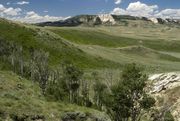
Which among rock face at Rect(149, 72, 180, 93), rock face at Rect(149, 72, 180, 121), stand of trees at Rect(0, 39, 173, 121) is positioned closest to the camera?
stand of trees at Rect(0, 39, 173, 121)

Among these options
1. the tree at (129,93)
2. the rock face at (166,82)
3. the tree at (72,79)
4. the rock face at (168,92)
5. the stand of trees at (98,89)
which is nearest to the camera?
the tree at (129,93)

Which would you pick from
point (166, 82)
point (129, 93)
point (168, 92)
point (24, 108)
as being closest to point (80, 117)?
point (24, 108)

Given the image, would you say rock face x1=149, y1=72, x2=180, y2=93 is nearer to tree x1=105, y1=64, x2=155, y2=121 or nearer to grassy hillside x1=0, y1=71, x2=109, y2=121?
tree x1=105, y1=64, x2=155, y2=121

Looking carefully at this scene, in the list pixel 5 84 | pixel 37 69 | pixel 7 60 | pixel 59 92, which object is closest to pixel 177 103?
pixel 59 92

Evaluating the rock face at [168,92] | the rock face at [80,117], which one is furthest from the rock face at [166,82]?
the rock face at [80,117]

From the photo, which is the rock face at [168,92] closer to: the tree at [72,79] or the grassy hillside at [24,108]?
the tree at [72,79]

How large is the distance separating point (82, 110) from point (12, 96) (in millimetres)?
10369

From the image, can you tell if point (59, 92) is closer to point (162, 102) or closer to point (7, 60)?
point (162, 102)

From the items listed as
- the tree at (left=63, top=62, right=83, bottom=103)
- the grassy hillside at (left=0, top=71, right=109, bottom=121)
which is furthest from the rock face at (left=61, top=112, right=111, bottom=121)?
the tree at (left=63, top=62, right=83, bottom=103)

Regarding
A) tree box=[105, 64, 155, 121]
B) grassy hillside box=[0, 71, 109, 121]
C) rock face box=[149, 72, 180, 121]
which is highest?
grassy hillside box=[0, 71, 109, 121]

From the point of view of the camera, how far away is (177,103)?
10369 centimetres

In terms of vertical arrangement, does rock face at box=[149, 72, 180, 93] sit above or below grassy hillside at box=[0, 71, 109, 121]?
below

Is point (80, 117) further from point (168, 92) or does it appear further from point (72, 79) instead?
→ point (168, 92)

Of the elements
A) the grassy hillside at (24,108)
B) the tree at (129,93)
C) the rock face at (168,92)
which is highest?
the grassy hillside at (24,108)
